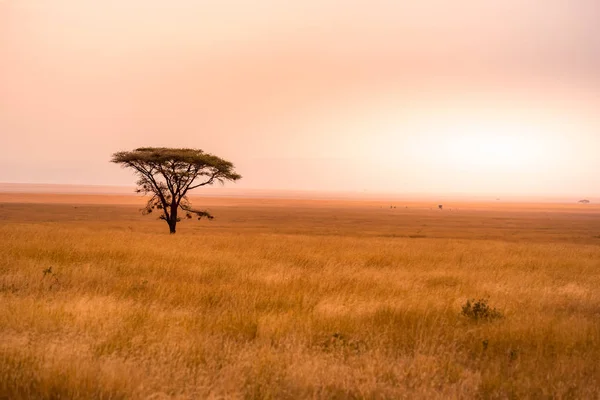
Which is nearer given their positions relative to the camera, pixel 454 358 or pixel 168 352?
pixel 168 352

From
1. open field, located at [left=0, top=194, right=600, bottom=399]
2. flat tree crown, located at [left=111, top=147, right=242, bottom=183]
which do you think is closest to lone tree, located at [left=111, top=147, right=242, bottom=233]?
flat tree crown, located at [left=111, top=147, right=242, bottom=183]

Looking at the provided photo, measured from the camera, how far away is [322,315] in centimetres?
929

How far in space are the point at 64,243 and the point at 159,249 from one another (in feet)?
11.4

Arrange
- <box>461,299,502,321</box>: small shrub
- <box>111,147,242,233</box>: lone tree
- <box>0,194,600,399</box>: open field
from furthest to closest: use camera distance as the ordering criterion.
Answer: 1. <box>111,147,242,233</box>: lone tree
2. <box>461,299,502,321</box>: small shrub
3. <box>0,194,600,399</box>: open field

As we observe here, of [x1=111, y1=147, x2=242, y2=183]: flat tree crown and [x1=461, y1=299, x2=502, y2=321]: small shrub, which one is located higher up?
[x1=111, y1=147, x2=242, y2=183]: flat tree crown

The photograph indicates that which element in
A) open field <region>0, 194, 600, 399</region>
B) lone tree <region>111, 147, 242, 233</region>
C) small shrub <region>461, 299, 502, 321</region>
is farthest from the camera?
lone tree <region>111, 147, 242, 233</region>

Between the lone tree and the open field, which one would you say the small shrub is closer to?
the open field

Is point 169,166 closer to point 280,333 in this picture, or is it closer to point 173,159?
point 173,159

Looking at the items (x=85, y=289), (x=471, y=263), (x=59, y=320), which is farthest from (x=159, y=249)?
(x=471, y=263)

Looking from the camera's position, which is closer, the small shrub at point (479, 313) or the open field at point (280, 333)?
the open field at point (280, 333)

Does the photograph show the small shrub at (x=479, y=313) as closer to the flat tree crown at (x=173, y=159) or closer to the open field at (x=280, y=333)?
the open field at (x=280, y=333)

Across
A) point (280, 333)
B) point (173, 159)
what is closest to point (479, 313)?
point (280, 333)

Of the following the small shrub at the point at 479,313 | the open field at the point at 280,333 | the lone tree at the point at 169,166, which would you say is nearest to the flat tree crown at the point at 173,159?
the lone tree at the point at 169,166

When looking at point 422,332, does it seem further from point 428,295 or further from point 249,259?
point 249,259
